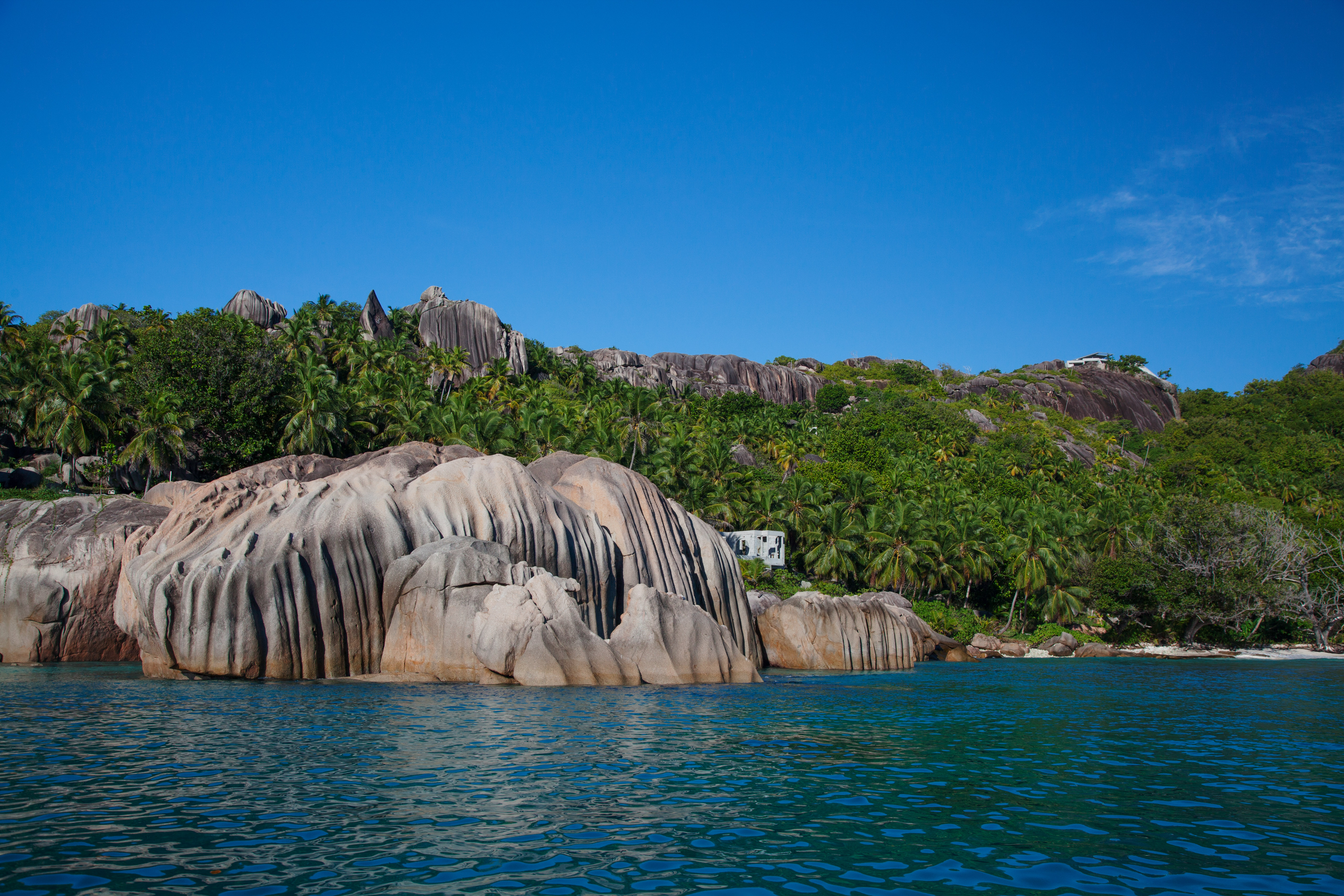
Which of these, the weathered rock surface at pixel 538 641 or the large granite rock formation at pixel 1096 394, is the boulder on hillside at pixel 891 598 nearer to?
the weathered rock surface at pixel 538 641

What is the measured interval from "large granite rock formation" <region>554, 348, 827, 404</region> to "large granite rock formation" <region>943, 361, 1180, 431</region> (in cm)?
2303

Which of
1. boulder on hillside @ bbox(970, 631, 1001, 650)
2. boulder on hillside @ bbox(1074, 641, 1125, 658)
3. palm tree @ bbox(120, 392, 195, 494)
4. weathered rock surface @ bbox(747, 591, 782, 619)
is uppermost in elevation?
palm tree @ bbox(120, 392, 195, 494)

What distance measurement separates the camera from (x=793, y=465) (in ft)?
258

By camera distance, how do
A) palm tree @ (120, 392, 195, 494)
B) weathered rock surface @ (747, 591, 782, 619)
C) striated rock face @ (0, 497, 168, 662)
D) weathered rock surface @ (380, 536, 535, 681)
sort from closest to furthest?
weathered rock surface @ (380, 536, 535, 681) → striated rock face @ (0, 497, 168, 662) → weathered rock surface @ (747, 591, 782, 619) → palm tree @ (120, 392, 195, 494)

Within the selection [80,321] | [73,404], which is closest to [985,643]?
[73,404]

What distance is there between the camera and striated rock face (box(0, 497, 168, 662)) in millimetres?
29391

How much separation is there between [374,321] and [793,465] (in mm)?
41913

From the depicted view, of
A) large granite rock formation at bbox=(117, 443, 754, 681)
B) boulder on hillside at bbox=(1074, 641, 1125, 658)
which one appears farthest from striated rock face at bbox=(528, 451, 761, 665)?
boulder on hillside at bbox=(1074, 641, 1125, 658)

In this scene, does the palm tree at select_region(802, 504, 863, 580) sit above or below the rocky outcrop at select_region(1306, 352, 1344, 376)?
below

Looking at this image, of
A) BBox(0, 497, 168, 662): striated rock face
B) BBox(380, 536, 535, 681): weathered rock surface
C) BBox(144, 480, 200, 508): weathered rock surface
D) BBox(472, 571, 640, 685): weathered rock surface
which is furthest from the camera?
BBox(144, 480, 200, 508): weathered rock surface

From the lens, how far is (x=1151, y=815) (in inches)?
422

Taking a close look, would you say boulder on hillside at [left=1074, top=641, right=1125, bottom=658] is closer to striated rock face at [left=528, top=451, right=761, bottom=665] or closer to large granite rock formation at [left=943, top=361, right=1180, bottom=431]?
striated rock face at [left=528, top=451, right=761, bottom=665]

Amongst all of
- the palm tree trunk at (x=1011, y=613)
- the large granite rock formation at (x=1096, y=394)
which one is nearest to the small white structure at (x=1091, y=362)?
the large granite rock formation at (x=1096, y=394)

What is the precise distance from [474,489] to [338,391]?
26.4 metres
